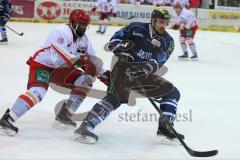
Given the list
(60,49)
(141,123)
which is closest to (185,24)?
(141,123)

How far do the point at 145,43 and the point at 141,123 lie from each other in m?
0.91

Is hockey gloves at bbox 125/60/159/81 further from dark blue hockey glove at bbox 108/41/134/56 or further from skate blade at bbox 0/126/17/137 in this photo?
skate blade at bbox 0/126/17/137

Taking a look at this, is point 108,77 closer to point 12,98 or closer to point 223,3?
point 12,98

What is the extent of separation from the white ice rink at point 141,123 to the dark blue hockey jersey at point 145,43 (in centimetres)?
66

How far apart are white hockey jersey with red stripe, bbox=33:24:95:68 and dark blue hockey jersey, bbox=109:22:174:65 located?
300mm

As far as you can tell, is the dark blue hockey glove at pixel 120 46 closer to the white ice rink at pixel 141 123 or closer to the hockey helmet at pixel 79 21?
the hockey helmet at pixel 79 21

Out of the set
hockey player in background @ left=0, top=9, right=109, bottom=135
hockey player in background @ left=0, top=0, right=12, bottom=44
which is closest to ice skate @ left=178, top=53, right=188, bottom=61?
hockey player in background @ left=0, top=0, right=12, bottom=44

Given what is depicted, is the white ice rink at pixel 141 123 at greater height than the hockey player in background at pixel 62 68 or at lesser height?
lesser

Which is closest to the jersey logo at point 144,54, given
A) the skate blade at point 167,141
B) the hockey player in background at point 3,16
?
the skate blade at point 167,141

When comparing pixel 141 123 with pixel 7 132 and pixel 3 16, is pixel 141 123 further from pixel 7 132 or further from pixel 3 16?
pixel 3 16

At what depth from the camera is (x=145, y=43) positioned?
12.4 feet

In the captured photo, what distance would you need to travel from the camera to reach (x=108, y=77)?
3.92 m

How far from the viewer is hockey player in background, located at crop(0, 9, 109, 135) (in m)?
3.64

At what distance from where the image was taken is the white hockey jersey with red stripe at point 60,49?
3.71 m
